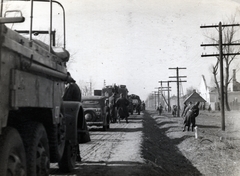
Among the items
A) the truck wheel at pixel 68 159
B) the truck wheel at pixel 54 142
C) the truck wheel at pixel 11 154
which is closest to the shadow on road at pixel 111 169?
the truck wheel at pixel 68 159

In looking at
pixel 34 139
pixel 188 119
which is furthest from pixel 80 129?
pixel 188 119

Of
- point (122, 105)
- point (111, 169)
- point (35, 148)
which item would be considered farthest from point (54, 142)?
point (122, 105)

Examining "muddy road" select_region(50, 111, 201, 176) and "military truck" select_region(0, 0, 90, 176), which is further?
"muddy road" select_region(50, 111, 201, 176)

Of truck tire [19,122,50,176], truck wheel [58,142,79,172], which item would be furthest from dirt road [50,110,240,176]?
truck tire [19,122,50,176]

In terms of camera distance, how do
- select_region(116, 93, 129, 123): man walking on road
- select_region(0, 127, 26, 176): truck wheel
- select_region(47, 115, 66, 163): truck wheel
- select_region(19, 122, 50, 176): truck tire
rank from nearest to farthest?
select_region(0, 127, 26, 176): truck wheel < select_region(19, 122, 50, 176): truck tire < select_region(47, 115, 66, 163): truck wheel < select_region(116, 93, 129, 123): man walking on road

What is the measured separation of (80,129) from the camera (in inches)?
259

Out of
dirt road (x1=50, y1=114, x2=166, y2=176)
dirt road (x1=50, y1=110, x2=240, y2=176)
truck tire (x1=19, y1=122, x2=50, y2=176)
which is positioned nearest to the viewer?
truck tire (x1=19, y1=122, x2=50, y2=176)

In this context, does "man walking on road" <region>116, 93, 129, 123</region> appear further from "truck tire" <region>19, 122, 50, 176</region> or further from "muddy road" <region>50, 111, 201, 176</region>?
"truck tire" <region>19, 122, 50, 176</region>

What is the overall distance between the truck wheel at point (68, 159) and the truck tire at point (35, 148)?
1889 millimetres

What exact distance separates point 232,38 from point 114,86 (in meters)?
9.87

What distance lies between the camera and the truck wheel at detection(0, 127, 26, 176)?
113 inches

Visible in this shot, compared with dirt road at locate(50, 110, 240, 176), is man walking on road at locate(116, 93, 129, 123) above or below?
above

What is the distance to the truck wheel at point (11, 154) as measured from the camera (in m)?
2.87

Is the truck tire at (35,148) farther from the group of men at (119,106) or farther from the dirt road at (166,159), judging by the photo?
the group of men at (119,106)
